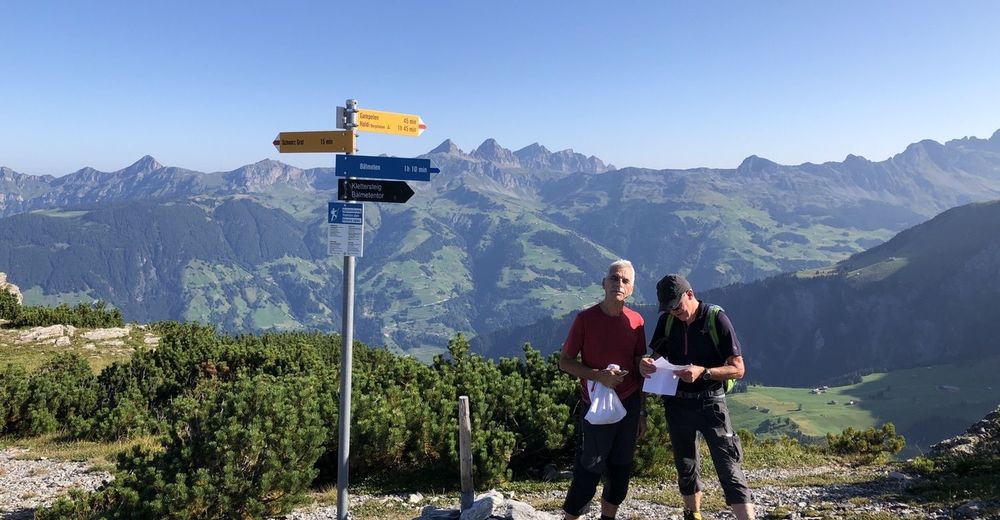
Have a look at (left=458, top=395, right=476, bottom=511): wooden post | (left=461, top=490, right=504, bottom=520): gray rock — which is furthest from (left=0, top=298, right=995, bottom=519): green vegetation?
(left=461, top=490, right=504, bottom=520): gray rock

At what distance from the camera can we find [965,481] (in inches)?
399

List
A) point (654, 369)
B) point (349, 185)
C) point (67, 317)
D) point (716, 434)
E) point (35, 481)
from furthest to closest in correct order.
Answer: point (67, 317)
point (35, 481)
point (349, 185)
point (716, 434)
point (654, 369)

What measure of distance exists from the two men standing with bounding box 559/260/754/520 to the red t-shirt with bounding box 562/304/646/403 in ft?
0.04

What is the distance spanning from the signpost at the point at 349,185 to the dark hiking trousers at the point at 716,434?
3.83 m

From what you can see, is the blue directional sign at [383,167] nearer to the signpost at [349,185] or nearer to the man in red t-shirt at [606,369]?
the signpost at [349,185]

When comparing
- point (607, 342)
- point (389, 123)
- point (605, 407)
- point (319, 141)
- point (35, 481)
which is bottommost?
point (35, 481)

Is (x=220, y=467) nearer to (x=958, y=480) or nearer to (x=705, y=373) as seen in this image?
(x=705, y=373)

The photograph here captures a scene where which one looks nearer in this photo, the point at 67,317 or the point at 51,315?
the point at 51,315

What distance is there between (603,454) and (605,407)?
59cm

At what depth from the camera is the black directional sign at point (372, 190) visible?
7.28 meters

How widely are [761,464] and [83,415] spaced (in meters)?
17.2

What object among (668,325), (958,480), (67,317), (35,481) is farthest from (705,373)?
(67,317)

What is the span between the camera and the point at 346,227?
7.18 meters

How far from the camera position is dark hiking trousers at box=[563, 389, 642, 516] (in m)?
6.73
